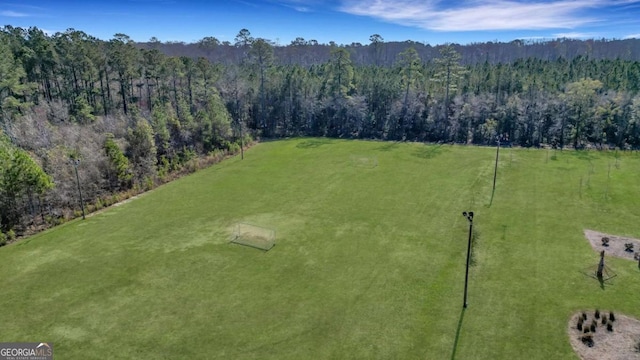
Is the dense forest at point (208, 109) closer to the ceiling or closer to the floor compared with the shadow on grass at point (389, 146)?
closer to the ceiling

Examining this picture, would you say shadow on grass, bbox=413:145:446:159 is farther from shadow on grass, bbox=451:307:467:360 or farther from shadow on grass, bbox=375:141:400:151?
shadow on grass, bbox=451:307:467:360

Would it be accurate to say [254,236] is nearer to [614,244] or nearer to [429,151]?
[614,244]

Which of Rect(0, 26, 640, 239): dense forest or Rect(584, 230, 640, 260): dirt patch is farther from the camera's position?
Rect(0, 26, 640, 239): dense forest

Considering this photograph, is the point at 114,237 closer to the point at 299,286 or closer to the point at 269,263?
the point at 269,263

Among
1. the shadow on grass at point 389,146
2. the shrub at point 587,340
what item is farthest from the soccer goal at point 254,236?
the shadow on grass at point 389,146

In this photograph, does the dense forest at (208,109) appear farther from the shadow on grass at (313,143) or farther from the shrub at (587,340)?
the shrub at (587,340)

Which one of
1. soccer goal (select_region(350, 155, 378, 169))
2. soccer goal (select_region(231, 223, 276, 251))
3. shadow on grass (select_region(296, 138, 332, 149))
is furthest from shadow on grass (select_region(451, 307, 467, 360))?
shadow on grass (select_region(296, 138, 332, 149))
